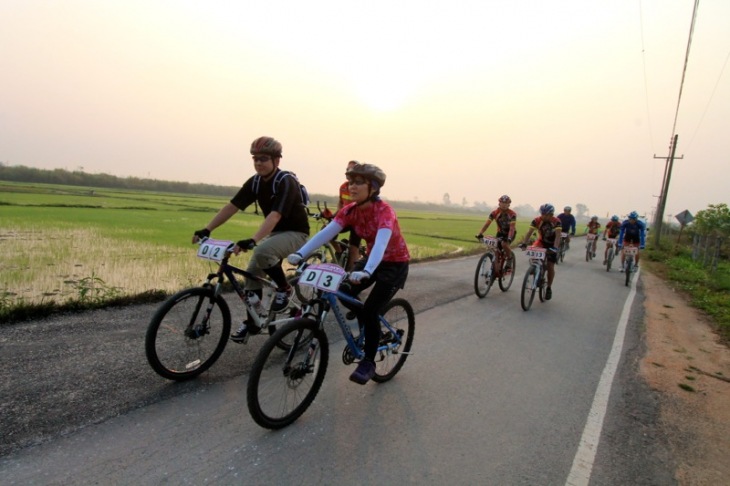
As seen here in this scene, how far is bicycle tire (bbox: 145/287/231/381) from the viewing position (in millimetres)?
3535

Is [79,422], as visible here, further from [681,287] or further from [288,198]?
[681,287]

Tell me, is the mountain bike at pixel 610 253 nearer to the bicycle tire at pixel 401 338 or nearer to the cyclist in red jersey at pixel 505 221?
the cyclist in red jersey at pixel 505 221

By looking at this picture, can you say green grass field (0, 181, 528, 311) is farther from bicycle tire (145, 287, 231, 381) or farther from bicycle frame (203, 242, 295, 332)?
bicycle frame (203, 242, 295, 332)

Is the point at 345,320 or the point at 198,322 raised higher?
the point at 345,320

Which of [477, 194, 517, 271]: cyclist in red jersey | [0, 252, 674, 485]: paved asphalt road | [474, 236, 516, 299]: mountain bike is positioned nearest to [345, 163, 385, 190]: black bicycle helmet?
[0, 252, 674, 485]: paved asphalt road

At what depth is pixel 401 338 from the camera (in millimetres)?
4188

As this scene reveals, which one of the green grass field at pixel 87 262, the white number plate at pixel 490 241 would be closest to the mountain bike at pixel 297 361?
the green grass field at pixel 87 262

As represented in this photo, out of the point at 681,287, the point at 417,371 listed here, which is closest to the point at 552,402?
the point at 417,371

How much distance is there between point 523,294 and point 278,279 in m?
5.22

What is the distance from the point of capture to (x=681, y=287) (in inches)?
508

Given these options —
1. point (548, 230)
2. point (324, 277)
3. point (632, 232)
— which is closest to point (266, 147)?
point (324, 277)

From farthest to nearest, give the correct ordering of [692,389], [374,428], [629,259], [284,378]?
[629,259]
[692,389]
[374,428]
[284,378]

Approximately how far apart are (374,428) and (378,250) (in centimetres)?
145

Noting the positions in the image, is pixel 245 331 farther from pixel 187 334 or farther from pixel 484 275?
pixel 484 275
